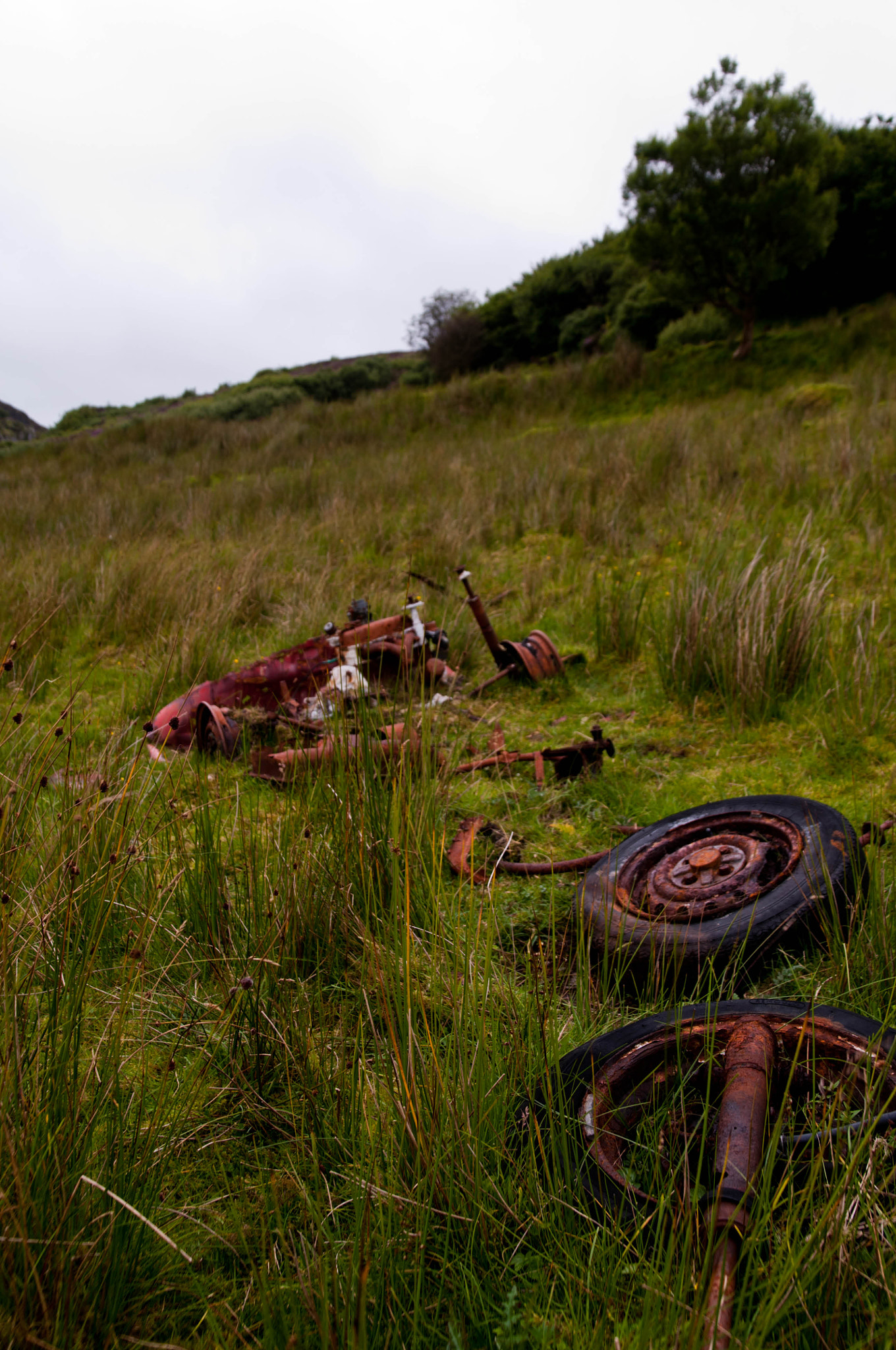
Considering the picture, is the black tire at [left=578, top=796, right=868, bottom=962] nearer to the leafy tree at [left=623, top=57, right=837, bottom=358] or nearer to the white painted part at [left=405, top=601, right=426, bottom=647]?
the white painted part at [left=405, top=601, right=426, bottom=647]

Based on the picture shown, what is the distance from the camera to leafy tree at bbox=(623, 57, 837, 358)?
59.5ft

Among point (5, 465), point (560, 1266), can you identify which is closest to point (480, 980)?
point (560, 1266)

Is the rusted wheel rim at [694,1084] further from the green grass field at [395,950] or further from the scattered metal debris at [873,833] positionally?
the scattered metal debris at [873,833]

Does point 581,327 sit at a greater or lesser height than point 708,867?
greater

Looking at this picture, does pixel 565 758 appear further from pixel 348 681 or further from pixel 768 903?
pixel 768 903

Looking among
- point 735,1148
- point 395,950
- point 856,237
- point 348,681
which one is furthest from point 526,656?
point 856,237

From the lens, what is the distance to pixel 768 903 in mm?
1858

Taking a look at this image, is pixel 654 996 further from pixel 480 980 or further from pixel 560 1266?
pixel 560 1266

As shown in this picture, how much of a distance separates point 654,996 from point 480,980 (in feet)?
1.62

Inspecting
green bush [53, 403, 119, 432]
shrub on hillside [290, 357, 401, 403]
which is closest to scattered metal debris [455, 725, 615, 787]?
shrub on hillside [290, 357, 401, 403]

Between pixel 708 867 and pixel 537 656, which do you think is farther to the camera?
pixel 537 656

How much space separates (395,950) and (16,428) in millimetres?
36917

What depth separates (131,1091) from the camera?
1272 millimetres

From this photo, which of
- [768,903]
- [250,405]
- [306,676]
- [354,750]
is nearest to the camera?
[768,903]
